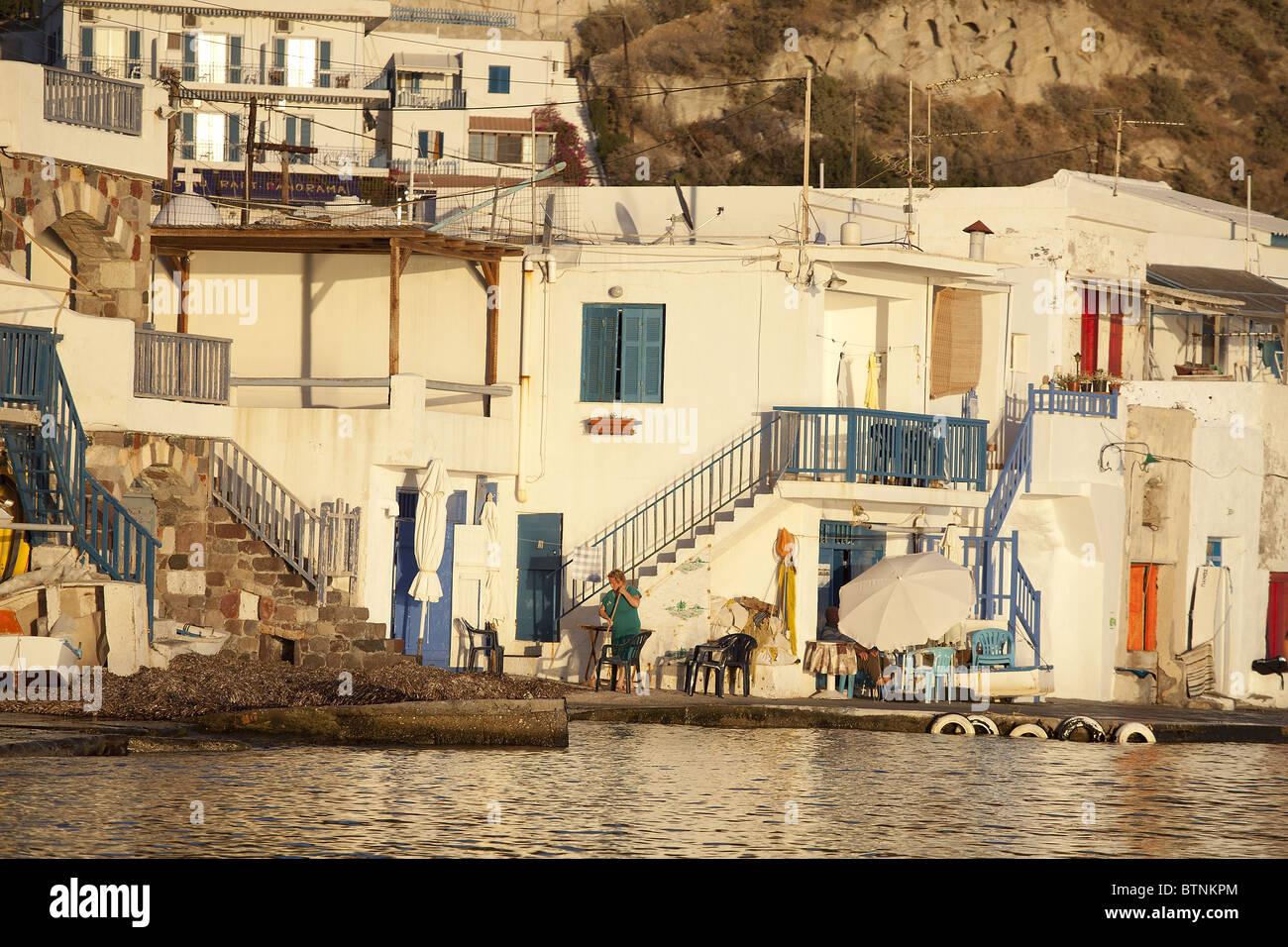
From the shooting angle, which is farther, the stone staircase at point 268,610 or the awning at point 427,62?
the awning at point 427,62

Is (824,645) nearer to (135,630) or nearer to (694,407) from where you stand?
(694,407)

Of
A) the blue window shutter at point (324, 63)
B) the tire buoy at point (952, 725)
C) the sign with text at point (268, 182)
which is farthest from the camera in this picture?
Result: the blue window shutter at point (324, 63)

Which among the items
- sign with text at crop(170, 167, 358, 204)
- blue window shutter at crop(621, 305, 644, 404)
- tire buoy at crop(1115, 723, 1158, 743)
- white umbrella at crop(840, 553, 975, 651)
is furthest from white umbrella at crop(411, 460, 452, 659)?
sign with text at crop(170, 167, 358, 204)

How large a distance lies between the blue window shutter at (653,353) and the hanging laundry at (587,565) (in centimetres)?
217

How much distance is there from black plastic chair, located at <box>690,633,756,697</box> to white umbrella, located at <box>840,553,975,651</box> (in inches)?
51.9

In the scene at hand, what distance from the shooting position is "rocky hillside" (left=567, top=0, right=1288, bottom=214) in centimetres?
5806

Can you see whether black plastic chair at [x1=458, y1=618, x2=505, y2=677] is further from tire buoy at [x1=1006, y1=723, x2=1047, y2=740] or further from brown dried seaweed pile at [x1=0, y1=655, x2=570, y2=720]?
tire buoy at [x1=1006, y1=723, x2=1047, y2=740]

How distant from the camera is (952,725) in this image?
19984mm

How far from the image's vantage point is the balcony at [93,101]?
2023cm

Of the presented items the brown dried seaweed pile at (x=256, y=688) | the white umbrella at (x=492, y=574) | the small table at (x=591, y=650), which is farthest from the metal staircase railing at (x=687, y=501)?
the brown dried seaweed pile at (x=256, y=688)

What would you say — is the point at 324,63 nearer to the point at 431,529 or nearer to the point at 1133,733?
the point at 431,529

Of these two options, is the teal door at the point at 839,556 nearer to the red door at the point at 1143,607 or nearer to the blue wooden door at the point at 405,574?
the red door at the point at 1143,607

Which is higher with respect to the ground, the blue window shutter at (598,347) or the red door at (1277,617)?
the blue window shutter at (598,347)

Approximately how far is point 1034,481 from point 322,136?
45089 mm
